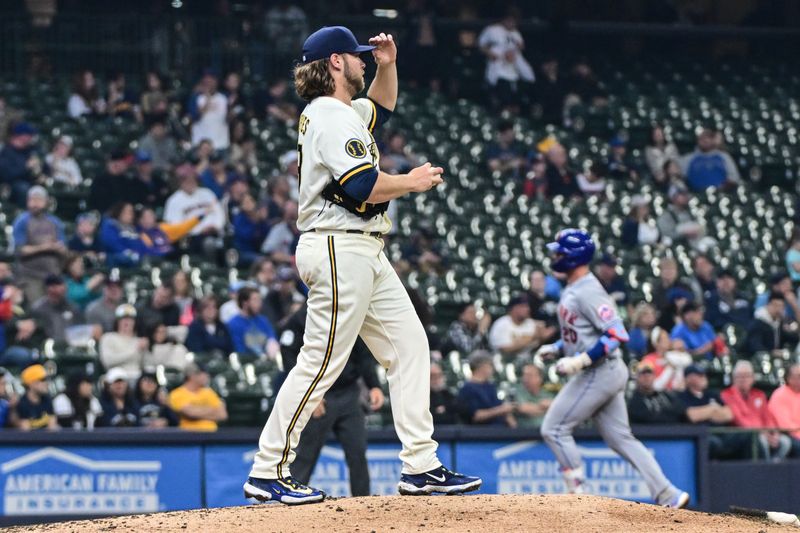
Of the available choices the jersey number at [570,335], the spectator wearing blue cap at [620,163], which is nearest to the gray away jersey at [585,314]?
the jersey number at [570,335]

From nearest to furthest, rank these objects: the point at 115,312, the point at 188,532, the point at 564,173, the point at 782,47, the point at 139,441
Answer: the point at 188,532 < the point at 139,441 < the point at 115,312 < the point at 564,173 < the point at 782,47

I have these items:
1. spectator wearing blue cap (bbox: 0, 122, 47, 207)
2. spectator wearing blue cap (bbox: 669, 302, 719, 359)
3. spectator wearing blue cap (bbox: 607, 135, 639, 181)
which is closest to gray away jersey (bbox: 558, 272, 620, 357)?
spectator wearing blue cap (bbox: 669, 302, 719, 359)

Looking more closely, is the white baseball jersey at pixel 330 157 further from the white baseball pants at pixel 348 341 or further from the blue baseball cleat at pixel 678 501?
the blue baseball cleat at pixel 678 501

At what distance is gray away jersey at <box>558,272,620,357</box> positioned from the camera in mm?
9234

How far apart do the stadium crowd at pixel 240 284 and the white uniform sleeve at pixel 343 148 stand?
3.57 meters

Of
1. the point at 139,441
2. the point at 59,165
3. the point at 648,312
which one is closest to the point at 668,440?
the point at 648,312

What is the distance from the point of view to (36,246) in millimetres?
13766

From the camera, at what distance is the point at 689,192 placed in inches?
761

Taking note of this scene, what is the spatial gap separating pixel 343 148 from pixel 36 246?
8.07m

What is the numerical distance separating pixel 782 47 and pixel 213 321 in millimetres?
15799

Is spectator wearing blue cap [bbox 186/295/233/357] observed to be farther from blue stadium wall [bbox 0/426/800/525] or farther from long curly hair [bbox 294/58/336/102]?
long curly hair [bbox 294/58/336/102]

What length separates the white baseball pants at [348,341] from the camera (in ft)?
21.2

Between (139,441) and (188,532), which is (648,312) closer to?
(139,441)

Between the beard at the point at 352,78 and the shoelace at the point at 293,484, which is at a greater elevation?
the beard at the point at 352,78
